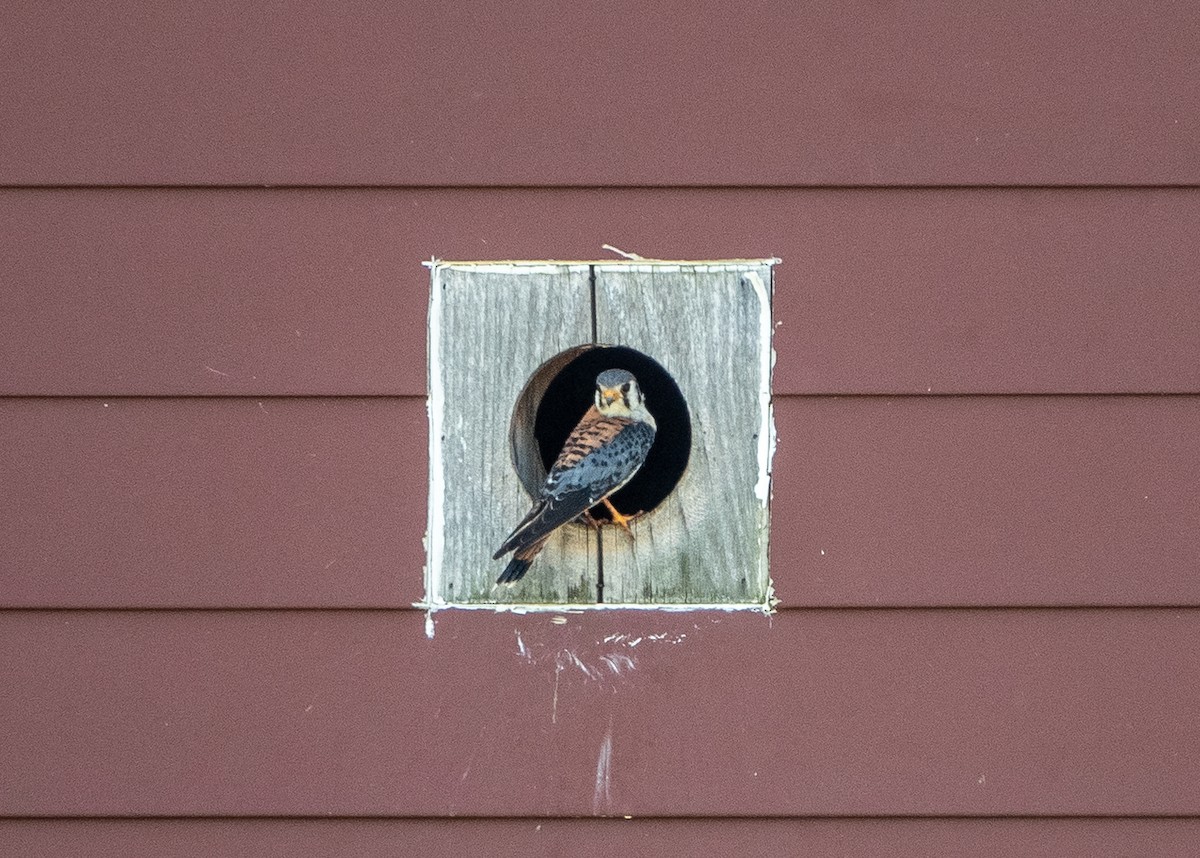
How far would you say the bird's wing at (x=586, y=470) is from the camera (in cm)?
173

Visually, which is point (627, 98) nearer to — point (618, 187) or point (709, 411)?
point (618, 187)

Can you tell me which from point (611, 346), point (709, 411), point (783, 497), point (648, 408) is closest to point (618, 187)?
point (611, 346)

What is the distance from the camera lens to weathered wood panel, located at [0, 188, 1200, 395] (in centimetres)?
177

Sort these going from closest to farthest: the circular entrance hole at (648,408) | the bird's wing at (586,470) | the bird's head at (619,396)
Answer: the bird's wing at (586,470) < the bird's head at (619,396) < the circular entrance hole at (648,408)

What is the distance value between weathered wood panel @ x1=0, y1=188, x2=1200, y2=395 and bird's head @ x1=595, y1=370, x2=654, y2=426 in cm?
33

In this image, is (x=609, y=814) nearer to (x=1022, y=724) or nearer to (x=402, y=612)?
(x=402, y=612)

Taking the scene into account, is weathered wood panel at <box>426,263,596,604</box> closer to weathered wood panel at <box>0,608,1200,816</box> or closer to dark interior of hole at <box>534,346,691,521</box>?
weathered wood panel at <box>0,608,1200,816</box>

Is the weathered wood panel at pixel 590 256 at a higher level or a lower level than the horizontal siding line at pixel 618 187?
lower

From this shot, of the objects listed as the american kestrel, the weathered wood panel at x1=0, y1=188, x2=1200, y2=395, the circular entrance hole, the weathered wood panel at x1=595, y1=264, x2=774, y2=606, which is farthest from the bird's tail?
the circular entrance hole

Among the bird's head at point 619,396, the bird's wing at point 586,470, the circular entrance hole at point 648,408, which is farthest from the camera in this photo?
the circular entrance hole at point 648,408

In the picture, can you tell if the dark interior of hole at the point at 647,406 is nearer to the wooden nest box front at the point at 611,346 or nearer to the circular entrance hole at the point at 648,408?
the circular entrance hole at the point at 648,408

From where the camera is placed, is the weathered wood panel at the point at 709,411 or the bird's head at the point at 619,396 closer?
the weathered wood panel at the point at 709,411

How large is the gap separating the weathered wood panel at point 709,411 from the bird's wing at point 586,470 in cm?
11

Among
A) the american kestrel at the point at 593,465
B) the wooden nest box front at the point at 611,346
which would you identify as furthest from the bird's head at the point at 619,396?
the wooden nest box front at the point at 611,346
